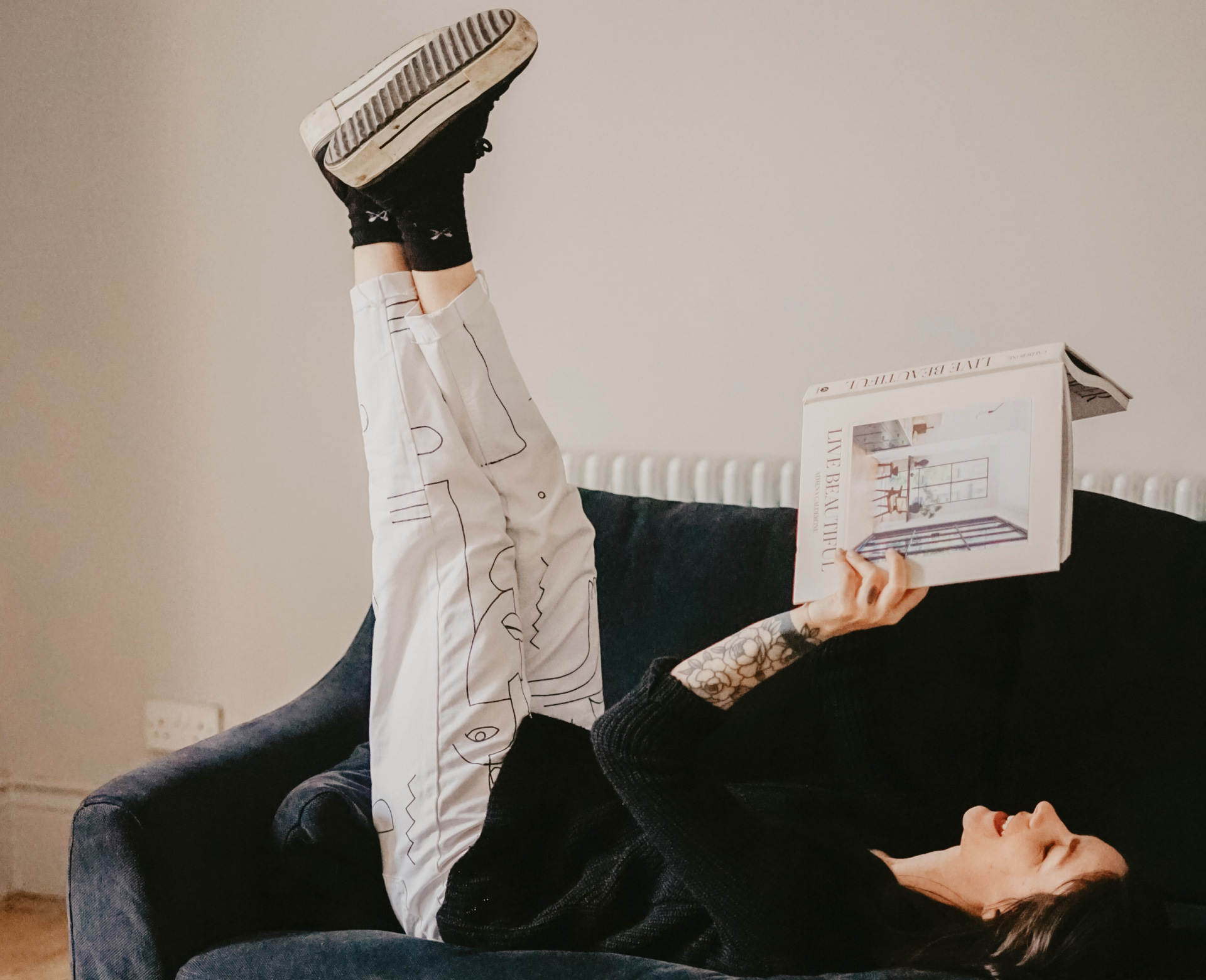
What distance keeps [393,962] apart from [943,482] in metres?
0.71

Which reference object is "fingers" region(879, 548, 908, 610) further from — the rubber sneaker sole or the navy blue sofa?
the rubber sneaker sole

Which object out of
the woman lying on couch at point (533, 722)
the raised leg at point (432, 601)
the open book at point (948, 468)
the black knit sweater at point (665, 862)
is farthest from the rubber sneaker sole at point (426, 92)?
the black knit sweater at point (665, 862)

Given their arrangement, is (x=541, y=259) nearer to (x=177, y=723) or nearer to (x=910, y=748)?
(x=910, y=748)

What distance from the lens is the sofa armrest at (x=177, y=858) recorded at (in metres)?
1.14

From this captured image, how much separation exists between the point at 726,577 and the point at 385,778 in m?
0.52

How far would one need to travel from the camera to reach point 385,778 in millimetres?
1250

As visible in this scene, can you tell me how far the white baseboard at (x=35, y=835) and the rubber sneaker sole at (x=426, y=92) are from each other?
65.5 inches

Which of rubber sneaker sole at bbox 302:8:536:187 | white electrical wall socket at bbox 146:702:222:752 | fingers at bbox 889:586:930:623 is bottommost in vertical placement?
white electrical wall socket at bbox 146:702:222:752

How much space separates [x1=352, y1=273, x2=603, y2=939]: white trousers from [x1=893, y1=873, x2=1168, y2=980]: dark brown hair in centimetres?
49

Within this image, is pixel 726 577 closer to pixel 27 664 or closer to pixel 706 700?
pixel 706 700

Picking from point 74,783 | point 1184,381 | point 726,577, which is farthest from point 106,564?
point 1184,381

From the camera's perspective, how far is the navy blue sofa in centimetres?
115

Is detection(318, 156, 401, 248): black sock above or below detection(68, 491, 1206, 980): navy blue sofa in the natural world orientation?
above

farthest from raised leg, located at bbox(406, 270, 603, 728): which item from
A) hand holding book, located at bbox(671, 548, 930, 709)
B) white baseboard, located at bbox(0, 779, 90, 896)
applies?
white baseboard, located at bbox(0, 779, 90, 896)
